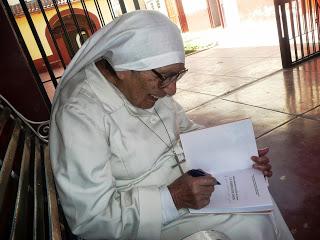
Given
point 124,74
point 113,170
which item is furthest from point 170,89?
point 113,170

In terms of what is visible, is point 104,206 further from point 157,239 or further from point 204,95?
point 204,95

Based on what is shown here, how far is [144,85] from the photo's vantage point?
143cm

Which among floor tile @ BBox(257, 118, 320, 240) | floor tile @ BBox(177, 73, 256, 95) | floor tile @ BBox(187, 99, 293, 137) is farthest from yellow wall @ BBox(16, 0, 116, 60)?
floor tile @ BBox(257, 118, 320, 240)

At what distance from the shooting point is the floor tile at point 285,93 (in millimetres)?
3777

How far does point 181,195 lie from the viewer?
1.31m

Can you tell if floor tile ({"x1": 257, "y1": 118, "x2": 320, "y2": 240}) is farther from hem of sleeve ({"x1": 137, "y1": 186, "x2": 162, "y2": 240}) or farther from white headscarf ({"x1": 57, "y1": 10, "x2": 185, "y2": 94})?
white headscarf ({"x1": 57, "y1": 10, "x2": 185, "y2": 94})

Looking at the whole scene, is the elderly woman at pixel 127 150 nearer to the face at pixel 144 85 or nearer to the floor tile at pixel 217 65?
the face at pixel 144 85

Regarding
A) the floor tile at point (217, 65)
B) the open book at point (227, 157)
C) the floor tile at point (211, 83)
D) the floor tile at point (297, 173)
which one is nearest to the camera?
the open book at point (227, 157)

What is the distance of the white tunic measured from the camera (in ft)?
3.92

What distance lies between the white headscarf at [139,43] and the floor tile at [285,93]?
2713 mm

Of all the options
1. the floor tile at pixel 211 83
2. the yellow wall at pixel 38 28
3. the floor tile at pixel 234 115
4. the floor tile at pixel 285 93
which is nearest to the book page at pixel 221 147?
the floor tile at pixel 234 115

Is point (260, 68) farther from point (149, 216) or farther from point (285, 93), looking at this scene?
point (149, 216)

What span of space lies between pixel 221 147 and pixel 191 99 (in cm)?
381

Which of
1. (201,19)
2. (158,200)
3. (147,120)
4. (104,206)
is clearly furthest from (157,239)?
(201,19)
